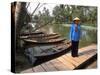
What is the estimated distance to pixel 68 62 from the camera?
2215 millimetres

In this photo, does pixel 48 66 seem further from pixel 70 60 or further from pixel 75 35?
pixel 75 35

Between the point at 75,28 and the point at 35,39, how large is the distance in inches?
18.6

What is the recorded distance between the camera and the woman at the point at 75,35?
2248 mm

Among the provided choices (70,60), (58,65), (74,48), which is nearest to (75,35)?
(74,48)

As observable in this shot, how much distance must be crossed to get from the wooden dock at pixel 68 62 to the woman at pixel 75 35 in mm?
55

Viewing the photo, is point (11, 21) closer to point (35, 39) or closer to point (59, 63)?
point (35, 39)

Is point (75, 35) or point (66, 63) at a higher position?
point (75, 35)

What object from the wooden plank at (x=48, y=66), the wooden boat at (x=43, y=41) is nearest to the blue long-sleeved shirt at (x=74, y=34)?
the wooden boat at (x=43, y=41)

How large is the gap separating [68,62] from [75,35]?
1.01ft

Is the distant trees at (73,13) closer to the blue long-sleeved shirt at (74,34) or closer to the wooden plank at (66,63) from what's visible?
the blue long-sleeved shirt at (74,34)

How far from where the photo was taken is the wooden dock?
6.97 feet

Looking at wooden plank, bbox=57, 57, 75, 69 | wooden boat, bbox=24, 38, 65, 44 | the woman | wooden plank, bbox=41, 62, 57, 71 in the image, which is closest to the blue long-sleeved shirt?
the woman

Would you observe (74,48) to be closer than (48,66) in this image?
No

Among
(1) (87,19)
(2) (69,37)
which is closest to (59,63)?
(2) (69,37)
